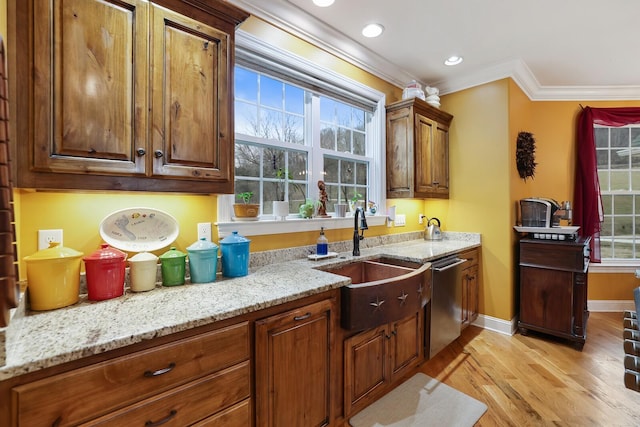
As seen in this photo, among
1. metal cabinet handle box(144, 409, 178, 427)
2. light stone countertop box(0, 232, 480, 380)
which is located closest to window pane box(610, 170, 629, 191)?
light stone countertop box(0, 232, 480, 380)

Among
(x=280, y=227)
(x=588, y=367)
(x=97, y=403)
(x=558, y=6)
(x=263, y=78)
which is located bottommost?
(x=588, y=367)

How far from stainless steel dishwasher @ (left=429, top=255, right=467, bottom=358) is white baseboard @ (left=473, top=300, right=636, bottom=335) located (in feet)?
2.39

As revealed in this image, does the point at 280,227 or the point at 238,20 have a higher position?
the point at 238,20

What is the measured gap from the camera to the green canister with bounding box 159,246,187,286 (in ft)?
4.93

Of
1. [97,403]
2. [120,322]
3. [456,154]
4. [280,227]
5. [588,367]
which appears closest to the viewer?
[97,403]

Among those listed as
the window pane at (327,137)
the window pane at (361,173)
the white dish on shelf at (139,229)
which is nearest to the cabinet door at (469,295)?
the window pane at (361,173)

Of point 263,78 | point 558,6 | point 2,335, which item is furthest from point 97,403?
point 558,6

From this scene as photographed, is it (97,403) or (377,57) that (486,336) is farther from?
(97,403)

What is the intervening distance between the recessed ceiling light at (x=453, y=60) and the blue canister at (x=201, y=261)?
2916 millimetres

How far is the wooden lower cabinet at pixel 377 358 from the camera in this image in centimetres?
167

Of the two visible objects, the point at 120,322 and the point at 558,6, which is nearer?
the point at 120,322

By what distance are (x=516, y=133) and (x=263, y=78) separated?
2778mm

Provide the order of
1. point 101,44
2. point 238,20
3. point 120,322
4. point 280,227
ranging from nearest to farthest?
point 120,322 < point 101,44 < point 238,20 < point 280,227

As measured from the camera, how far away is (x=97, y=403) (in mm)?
884
